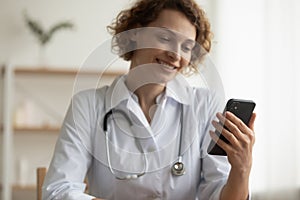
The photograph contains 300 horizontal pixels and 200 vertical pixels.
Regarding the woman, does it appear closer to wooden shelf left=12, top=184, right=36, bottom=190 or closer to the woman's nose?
the woman's nose

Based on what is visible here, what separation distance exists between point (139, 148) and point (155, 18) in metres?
0.31

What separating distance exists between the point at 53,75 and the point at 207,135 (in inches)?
93.8

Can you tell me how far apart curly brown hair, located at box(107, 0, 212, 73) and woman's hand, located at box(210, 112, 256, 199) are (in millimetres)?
151

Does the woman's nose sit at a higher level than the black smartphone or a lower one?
higher

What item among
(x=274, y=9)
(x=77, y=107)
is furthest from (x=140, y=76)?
(x=274, y=9)

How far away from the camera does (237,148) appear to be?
3.67ft

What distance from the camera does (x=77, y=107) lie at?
1.32m

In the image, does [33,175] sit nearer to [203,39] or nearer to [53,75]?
[53,75]

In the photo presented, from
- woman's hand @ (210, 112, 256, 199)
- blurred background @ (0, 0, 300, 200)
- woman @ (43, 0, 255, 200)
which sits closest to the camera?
woman's hand @ (210, 112, 256, 199)

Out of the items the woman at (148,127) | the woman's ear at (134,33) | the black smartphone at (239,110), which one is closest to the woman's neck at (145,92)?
the woman at (148,127)

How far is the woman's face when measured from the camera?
3.83ft

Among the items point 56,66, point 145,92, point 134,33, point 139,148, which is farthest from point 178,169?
point 56,66

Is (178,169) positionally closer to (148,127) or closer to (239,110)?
(148,127)

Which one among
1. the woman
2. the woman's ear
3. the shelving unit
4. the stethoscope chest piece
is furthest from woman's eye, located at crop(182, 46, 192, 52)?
the shelving unit
